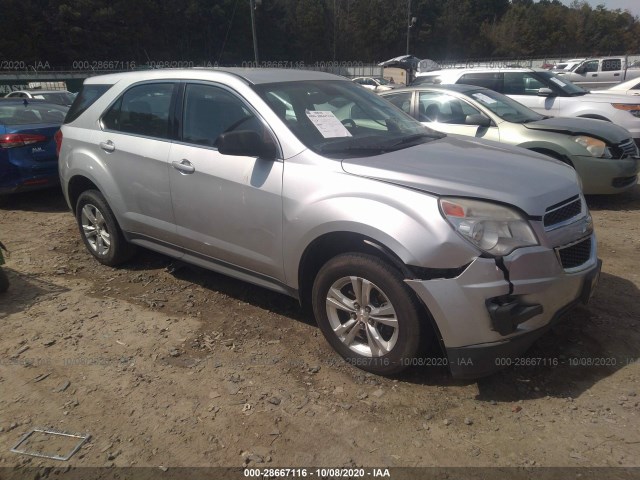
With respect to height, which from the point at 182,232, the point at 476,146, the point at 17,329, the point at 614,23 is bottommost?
the point at 17,329

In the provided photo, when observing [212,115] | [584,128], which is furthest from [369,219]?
[584,128]

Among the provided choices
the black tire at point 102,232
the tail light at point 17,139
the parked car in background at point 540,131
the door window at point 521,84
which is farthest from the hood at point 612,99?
the tail light at point 17,139

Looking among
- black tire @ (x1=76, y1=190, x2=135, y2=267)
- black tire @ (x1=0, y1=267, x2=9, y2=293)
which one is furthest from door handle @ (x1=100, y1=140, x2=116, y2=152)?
black tire @ (x1=0, y1=267, x2=9, y2=293)

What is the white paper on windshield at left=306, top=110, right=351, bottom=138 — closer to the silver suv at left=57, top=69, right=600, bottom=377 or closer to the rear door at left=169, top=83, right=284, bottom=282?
the silver suv at left=57, top=69, right=600, bottom=377

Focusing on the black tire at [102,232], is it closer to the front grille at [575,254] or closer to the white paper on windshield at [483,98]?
the front grille at [575,254]

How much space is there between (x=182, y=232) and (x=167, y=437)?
1.68 meters

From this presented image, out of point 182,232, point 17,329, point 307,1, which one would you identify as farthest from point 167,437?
point 307,1

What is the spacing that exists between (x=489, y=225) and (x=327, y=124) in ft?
4.48

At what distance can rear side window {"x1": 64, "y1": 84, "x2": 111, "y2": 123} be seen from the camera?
4524mm

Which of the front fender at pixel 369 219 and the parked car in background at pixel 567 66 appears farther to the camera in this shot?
the parked car in background at pixel 567 66

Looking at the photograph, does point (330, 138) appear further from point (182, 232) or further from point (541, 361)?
point (541, 361)

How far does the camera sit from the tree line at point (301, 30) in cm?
5178

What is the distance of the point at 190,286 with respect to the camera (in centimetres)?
438

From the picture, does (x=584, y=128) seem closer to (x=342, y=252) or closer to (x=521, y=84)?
(x=521, y=84)
